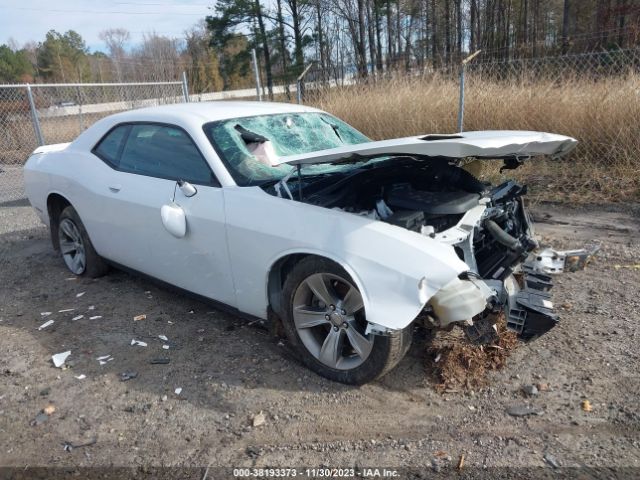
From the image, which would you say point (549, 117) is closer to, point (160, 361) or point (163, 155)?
point (163, 155)

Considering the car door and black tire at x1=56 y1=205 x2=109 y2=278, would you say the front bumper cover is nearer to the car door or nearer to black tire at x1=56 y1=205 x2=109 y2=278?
the car door

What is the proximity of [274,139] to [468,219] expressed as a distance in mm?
1627

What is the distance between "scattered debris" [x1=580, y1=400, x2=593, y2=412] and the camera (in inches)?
101

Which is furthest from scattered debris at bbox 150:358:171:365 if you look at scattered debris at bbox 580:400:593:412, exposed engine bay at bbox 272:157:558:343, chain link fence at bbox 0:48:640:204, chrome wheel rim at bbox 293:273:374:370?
chain link fence at bbox 0:48:640:204

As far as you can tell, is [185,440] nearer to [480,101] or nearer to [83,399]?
[83,399]

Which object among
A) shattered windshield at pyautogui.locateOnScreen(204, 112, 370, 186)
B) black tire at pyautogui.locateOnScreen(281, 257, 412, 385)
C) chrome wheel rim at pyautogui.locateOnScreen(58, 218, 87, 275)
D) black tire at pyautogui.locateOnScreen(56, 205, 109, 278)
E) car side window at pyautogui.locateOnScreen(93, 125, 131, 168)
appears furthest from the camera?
chrome wheel rim at pyautogui.locateOnScreen(58, 218, 87, 275)

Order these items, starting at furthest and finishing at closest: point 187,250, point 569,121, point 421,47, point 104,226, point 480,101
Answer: point 421,47 → point 480,101 → point 569,121 → point 104,226 → point 187,250

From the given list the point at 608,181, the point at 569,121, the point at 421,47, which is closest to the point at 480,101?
the point at 569,121

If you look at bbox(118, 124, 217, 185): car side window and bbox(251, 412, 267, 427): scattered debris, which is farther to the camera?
bbox(118, 124, 217, 185): car side window

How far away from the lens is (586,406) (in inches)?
102

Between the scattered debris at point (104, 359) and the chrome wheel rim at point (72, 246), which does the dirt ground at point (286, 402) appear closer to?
the scattered debris at point (104, 359)

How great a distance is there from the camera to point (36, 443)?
2574mm

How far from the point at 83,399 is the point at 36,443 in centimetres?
37

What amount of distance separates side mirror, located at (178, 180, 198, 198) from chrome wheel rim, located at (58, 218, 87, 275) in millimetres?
1852
